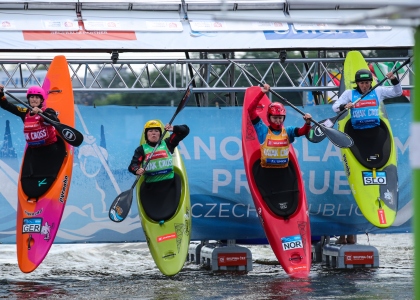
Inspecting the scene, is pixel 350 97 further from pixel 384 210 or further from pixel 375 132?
pixel 384 210

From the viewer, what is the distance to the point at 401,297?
21.3 feet

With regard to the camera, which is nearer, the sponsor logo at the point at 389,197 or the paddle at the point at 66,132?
the paddle at the point at 66,132

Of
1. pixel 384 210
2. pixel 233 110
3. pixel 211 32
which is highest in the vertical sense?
pixel 211 32

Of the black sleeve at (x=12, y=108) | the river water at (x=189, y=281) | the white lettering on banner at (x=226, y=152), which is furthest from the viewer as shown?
the white lettering on banner at (x=226, y=152)

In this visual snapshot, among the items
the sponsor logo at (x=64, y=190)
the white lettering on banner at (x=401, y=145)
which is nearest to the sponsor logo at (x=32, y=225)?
the sponsor logo at (x=64, y=190)

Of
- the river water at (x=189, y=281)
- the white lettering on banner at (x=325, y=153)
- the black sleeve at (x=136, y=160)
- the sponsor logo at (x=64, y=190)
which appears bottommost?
the river water at (x=189, y=281)

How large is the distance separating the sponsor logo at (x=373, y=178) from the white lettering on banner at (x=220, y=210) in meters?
1.36

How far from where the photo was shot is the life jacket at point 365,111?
867 centimetres

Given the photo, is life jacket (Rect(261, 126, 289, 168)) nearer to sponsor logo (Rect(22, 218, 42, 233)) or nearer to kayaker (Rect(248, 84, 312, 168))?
kayaker (Rect(248, 84, 312, 168))

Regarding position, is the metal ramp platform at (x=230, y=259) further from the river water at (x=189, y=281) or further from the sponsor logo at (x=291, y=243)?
the sponsor logo at (x=291, y=243)

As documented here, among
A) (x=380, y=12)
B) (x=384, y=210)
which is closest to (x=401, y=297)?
(x=384, y=210)

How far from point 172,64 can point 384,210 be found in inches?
112

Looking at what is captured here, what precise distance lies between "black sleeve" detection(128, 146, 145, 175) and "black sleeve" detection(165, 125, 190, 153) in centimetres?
31

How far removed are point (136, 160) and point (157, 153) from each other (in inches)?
8.9
